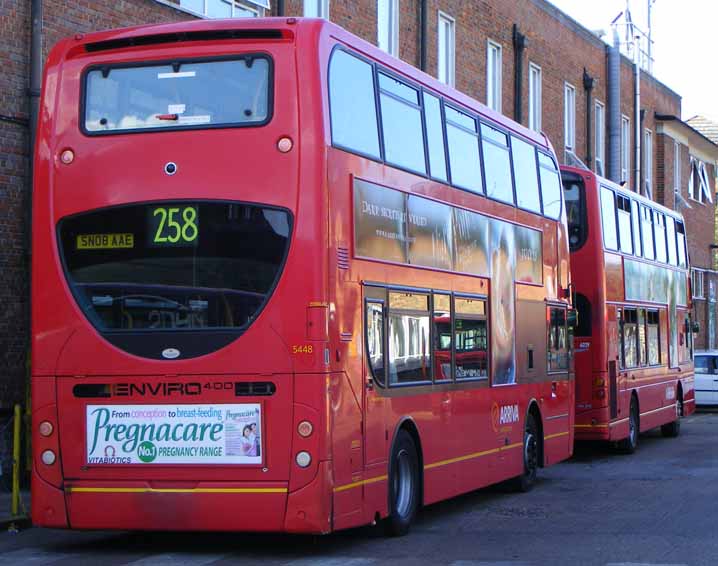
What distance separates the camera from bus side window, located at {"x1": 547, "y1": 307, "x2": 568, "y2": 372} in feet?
59.0

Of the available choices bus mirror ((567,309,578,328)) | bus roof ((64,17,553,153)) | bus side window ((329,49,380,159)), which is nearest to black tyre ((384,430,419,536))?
bus side window ((329,49,380,159))

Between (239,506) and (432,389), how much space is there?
3141mm

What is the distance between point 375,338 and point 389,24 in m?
15.2

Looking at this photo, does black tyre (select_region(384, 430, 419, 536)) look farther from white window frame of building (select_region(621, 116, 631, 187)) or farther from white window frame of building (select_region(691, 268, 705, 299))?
white window frame of building (select_region(691, 268, 705, 299))

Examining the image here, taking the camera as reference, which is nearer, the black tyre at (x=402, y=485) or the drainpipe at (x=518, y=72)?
the black tyre at (x=402, y=485)

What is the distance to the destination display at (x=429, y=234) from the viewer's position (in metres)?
11.7

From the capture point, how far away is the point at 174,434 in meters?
10.8

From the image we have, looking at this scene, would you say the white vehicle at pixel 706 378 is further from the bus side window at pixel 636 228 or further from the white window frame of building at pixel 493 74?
the bus side window at pixel 636 228

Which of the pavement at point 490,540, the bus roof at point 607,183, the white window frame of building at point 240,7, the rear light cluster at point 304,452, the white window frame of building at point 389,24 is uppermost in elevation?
the white window frame of building at point 389,24

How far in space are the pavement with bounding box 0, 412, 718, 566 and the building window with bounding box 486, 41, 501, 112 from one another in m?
15.6

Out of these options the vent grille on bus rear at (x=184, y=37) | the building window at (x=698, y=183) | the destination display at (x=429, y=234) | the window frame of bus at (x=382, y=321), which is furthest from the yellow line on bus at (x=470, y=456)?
the building window at (x=698, y=183)

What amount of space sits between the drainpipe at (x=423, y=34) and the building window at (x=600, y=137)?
1394 cm

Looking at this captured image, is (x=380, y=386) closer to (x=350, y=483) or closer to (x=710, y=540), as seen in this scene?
(x=350, y=483)

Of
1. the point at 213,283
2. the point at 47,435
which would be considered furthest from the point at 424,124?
the point at 47,435
